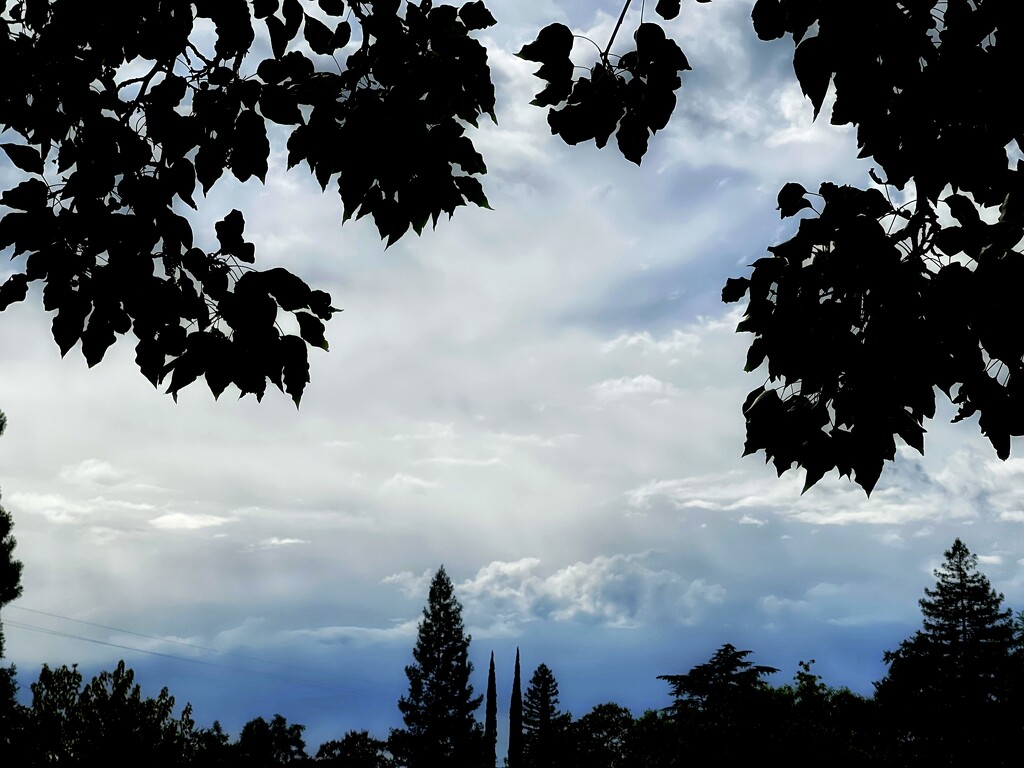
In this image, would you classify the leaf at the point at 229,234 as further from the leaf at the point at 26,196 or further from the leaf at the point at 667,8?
the leaf at the point at 667,8

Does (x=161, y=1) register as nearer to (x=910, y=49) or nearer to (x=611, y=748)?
(x=910, y=49)

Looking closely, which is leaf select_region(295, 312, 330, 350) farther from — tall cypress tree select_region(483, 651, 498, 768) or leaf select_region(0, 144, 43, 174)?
tall cypress tree select_region(483, 651, 498, 768)

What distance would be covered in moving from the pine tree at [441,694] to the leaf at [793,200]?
68582mm

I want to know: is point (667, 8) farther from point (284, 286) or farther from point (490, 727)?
point (490, 727)

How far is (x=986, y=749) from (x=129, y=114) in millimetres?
Result: 50247

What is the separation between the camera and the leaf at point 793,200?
3838 mm

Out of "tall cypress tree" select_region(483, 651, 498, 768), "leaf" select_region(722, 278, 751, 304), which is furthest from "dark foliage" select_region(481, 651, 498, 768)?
"leaf" select_region(722, 278, 751, 304)

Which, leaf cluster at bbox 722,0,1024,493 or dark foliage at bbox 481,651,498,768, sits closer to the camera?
leaf cluster at bbox 722,0,1024,493

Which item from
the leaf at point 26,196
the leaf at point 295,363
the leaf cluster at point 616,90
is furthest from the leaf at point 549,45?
the leaf at point 26,196

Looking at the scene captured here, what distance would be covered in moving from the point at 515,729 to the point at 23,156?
6743 cm

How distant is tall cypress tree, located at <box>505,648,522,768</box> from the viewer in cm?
6303

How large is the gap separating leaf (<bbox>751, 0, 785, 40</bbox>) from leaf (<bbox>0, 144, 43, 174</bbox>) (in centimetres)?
298

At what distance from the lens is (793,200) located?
385cm

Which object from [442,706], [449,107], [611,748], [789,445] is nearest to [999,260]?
[789,445]
